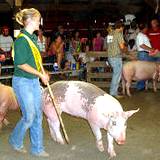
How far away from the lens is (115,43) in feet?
34.0

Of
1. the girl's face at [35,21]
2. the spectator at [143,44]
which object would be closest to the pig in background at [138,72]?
the spectator at [143,44]

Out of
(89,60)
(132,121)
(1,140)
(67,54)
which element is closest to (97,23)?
(67,54)

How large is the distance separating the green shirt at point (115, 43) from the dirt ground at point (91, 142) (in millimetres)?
1589

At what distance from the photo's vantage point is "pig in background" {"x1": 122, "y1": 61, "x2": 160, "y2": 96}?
451 inches

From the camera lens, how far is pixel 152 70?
11.6m

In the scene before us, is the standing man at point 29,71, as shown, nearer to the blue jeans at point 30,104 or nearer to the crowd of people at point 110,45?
the blue jeans at point 30,104

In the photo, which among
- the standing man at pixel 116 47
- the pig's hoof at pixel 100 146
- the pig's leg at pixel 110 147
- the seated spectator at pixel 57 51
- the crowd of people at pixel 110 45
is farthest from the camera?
the seated spectator at pixel 57 51

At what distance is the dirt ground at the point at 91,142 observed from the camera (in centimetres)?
629

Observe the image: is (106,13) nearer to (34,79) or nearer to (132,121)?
(132,121)

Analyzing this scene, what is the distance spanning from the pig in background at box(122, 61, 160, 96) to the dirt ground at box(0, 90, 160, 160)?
218cm

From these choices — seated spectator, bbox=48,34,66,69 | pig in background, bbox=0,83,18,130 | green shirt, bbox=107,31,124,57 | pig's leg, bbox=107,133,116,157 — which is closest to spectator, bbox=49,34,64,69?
seated spectator, bbox=48,34,66,69

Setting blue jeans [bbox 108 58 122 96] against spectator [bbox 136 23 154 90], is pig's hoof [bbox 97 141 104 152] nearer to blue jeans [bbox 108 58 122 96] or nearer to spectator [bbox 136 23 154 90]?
blue jeans [bbox 108 58 122 96]

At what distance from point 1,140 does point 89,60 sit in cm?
583

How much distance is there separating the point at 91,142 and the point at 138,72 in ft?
15.8
